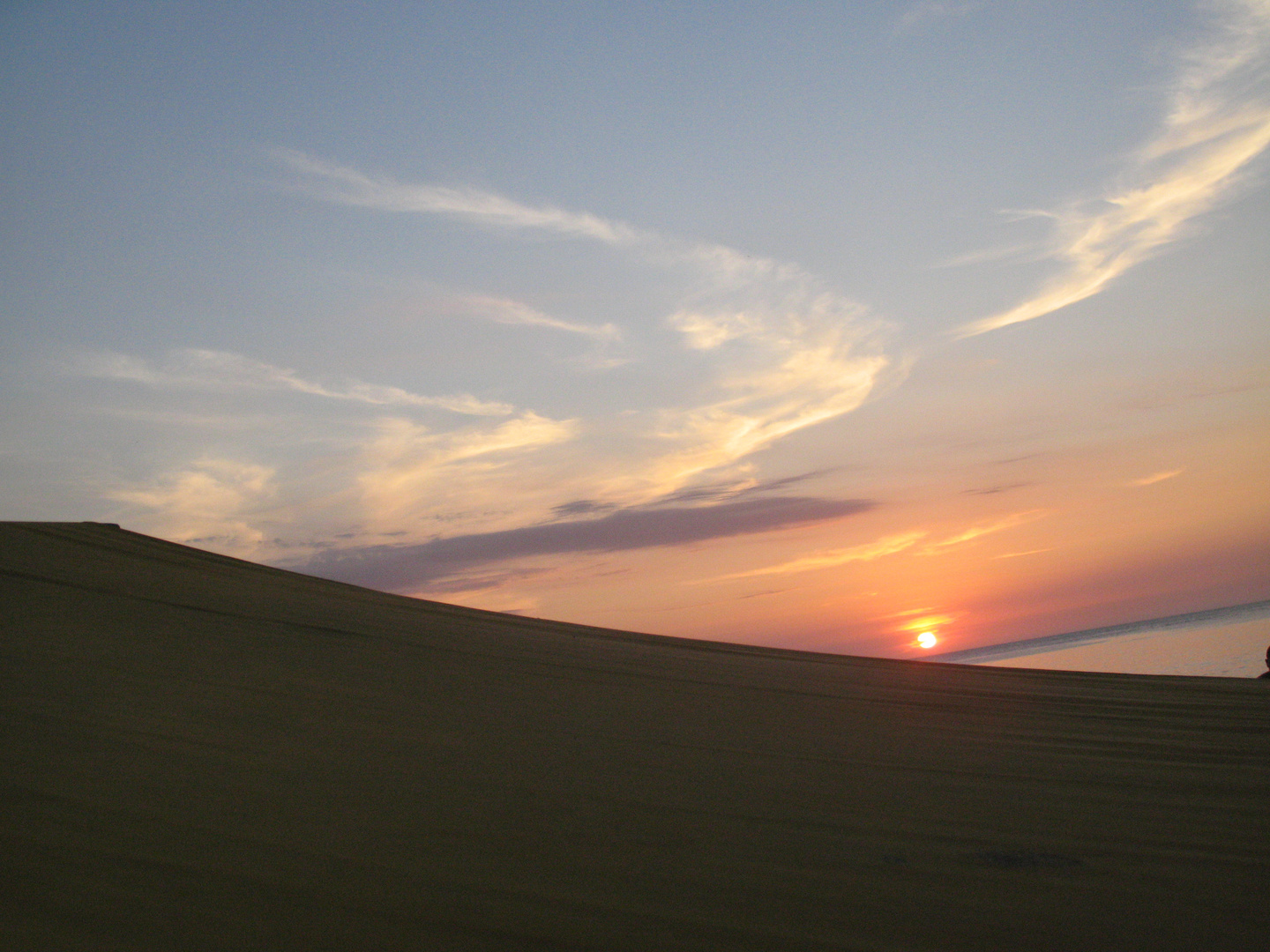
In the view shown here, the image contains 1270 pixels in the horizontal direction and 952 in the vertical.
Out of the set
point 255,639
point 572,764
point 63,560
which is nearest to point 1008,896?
point 572,764

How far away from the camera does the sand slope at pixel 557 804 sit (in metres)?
1.29

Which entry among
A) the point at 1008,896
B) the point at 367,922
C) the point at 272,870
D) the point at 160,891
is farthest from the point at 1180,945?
the point at 160,891

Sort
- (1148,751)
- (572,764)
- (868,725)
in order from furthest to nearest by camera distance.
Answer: (868,725)
(1148,751)
(572,764)

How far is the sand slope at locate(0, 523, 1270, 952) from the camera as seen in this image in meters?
1.29

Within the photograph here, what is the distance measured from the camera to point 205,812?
5.02ft

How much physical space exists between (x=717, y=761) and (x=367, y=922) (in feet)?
3.81

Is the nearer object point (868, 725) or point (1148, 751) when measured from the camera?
point (1148, 751)

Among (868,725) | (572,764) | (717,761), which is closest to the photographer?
(572,764)

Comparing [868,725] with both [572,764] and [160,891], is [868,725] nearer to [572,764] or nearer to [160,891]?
[572,764]

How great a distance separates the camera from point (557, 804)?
5.86 feet

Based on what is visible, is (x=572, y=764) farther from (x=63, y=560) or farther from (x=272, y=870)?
(x=63, y=560)

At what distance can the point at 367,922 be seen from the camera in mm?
1247


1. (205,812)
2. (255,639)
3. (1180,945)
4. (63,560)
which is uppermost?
(63,560)

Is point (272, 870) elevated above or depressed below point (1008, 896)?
above
